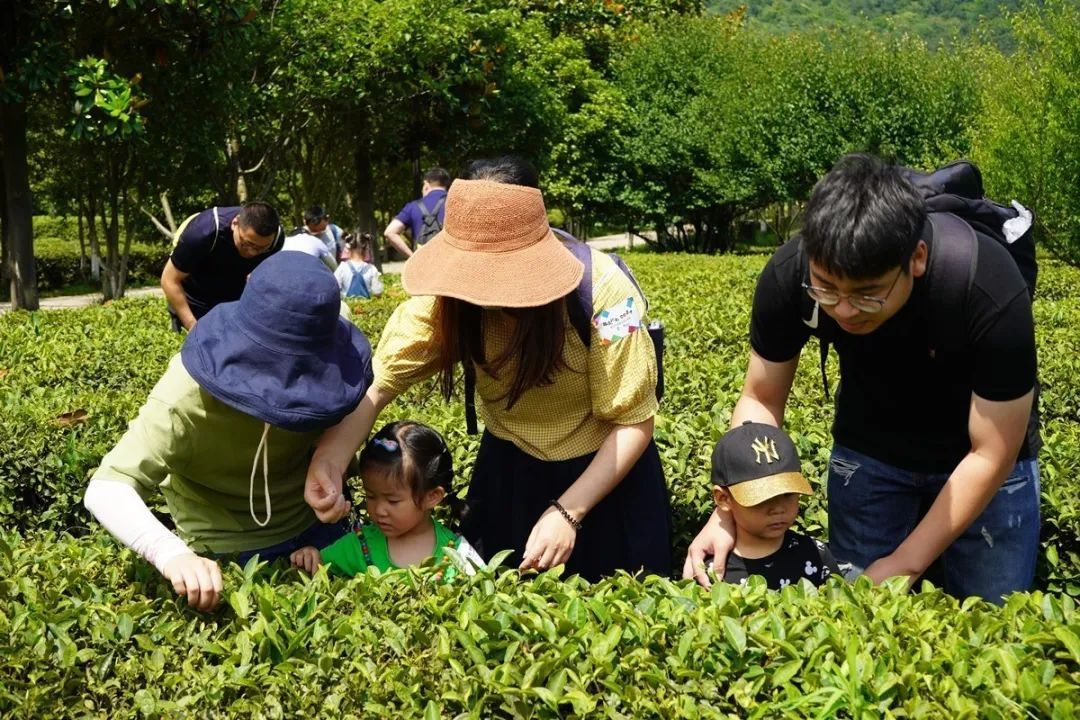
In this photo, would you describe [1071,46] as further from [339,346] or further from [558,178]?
[558,178]

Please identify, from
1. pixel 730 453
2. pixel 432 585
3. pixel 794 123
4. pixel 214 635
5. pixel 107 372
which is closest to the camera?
pixel 214 635

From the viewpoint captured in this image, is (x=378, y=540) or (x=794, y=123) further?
(x=794, y=123)

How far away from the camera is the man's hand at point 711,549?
290 centimetres

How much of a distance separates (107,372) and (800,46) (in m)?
22.2

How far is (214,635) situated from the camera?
2490 millimetres

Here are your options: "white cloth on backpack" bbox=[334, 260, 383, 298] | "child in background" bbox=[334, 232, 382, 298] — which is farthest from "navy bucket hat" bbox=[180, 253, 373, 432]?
"white cloth on backpack" bbox=[334, 260, 383, 298]

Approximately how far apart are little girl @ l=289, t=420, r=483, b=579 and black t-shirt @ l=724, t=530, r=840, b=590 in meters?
0.72

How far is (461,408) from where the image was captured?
479cm

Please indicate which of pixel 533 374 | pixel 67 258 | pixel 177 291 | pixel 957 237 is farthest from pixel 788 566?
pixel 67 258

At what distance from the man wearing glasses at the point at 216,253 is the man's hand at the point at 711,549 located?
350cm

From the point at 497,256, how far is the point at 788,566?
1.24 meters

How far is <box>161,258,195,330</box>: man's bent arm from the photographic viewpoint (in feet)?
19.8

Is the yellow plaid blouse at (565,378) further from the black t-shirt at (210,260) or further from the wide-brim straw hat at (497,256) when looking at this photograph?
the black t-shirt at (210,260)

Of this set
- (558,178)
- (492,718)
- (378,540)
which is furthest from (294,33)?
(492,718)
